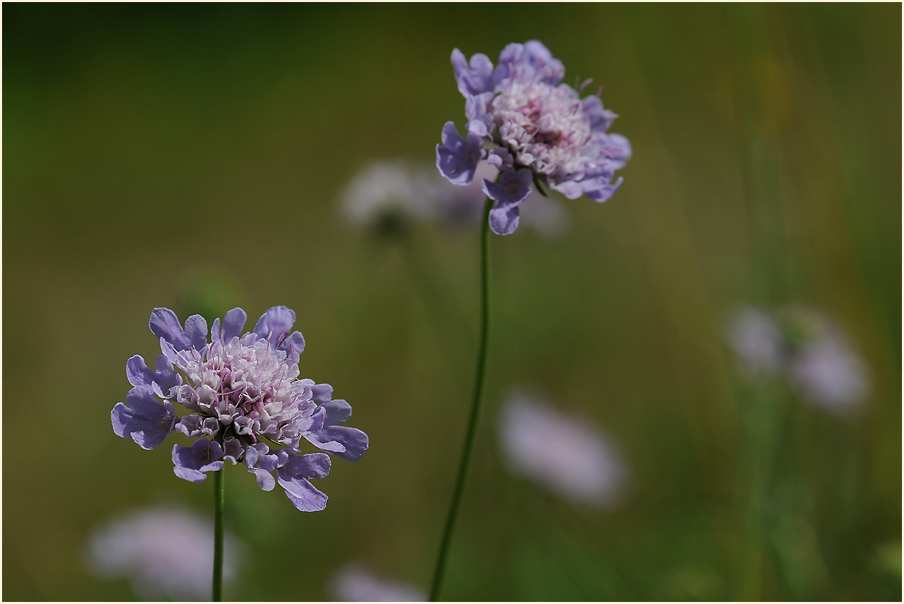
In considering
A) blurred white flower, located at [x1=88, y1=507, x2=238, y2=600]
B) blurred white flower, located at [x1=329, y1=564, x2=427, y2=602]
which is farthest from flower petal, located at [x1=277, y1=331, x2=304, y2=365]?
blurred white flower, located at [x1=88, y1=507, x2=238, y2=600]

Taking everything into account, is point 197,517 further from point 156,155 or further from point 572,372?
point 156,155

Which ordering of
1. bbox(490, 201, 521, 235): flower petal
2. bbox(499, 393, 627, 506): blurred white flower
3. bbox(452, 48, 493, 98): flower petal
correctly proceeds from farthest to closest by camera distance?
bbox(499, 393, 627, 506): blurred white flower < bbox(452, 48, 493, 98): flower petal < bbox(490, 201, 521, 235): flower petal

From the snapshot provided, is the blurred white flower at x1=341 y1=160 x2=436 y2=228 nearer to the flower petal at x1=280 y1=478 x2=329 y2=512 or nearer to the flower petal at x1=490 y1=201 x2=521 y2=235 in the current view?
the flower petal at x1=490 y1=201 x2=521 y2=235

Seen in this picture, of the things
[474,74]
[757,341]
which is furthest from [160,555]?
[757,341]

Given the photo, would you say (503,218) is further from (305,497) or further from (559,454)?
(559,454)

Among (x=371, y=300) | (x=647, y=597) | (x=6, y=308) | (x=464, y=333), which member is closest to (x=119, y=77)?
(x=6, y=308)
